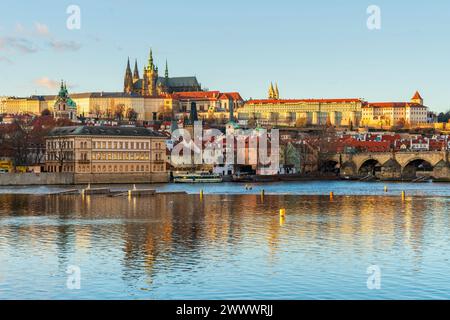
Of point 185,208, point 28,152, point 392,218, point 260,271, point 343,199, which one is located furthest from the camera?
point 28,152

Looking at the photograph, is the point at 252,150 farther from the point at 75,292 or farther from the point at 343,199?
the point at 75,292

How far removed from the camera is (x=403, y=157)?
353 ft

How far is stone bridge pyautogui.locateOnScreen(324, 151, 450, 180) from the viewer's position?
4058 inches

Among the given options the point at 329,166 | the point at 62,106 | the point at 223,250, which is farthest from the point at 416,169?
the point at 223,250

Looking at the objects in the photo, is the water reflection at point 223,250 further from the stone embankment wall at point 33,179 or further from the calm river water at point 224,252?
the stone embankment wall at point 33,179

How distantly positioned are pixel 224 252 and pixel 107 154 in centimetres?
6872

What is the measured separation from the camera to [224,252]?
2698 centimetres

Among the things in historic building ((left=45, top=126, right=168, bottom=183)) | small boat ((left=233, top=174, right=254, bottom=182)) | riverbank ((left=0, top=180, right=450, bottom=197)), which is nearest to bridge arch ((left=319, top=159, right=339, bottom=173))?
small boat ((left=233, top=174, right=254, bottom=182))

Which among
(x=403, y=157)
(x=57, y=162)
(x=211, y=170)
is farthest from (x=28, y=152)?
(x=403, y=157)

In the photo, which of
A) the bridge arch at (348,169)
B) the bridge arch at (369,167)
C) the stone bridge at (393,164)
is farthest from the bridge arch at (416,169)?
the bridge arch at (348,169)

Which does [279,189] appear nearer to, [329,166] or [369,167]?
[329,166]

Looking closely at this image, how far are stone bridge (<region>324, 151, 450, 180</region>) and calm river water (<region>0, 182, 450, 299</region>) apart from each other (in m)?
58.8

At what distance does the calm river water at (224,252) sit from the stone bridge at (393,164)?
2313 inches
